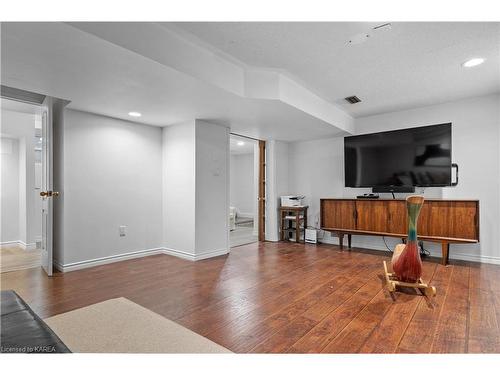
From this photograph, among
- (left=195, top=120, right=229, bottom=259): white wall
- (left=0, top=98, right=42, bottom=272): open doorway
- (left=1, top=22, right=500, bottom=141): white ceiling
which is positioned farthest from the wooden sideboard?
(left=0, top=98, right=42, bottom=272): open doorway

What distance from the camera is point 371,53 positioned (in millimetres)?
2539

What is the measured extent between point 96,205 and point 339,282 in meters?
3.24

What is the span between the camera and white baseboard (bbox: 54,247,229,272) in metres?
3.38

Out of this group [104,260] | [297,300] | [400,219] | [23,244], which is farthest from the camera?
[23,244]

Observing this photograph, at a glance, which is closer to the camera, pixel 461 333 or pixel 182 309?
pixel 461 333

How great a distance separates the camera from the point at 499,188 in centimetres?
361

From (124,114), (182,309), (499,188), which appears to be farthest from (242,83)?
(499,188)

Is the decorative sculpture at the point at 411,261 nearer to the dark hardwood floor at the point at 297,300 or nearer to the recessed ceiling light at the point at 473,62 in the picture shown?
the dark hardwood floor at the point at 297,300

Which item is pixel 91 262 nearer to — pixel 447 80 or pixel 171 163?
pixel 171 163

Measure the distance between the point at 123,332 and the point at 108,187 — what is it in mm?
2410

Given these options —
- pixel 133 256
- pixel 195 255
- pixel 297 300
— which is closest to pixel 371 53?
pixel 297 300

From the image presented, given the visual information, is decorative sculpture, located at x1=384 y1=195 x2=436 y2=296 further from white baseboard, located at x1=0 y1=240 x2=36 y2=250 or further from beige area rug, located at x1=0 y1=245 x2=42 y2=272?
white baseboard, located at x1=0 y1=240 x2=36 y2=250

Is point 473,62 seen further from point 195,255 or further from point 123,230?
point 123,230

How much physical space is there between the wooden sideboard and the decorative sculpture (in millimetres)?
1272
